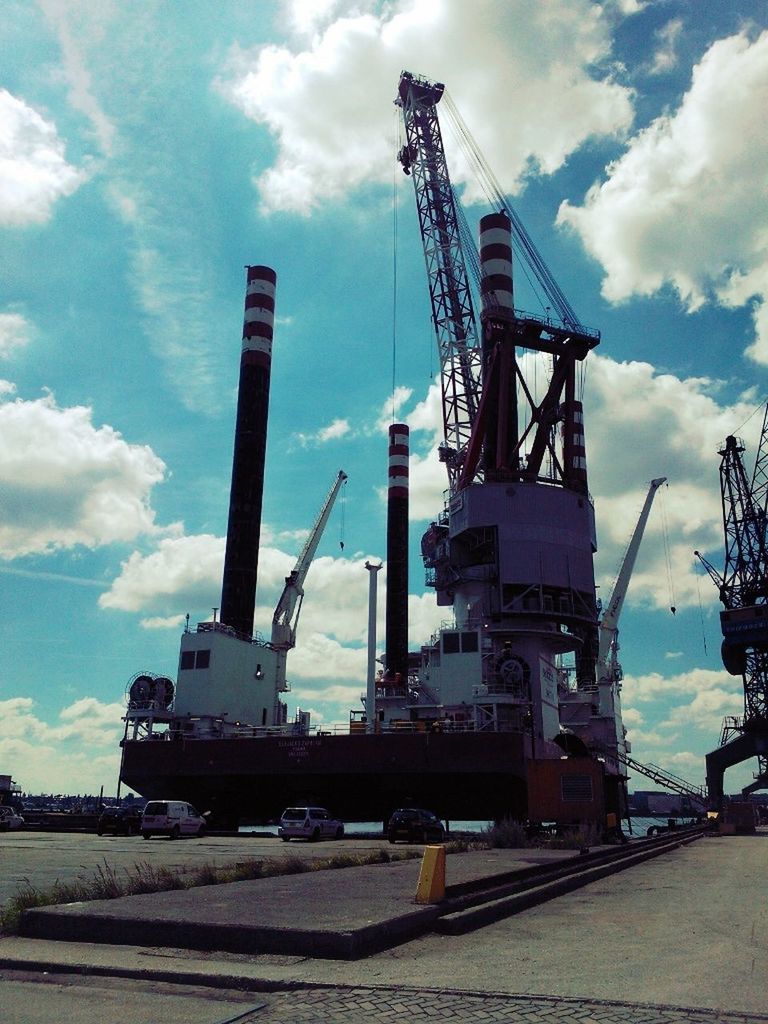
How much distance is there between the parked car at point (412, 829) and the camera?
34.7 metres

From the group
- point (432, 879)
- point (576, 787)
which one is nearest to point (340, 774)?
point (576, 787)

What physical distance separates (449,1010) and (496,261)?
71.2 m

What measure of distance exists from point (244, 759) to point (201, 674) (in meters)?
8.36

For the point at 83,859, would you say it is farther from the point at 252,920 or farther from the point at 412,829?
the point at 252,920

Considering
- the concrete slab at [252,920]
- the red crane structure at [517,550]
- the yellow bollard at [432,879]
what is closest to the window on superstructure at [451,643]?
the red crane structure at [517,550]

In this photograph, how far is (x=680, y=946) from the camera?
10281mm

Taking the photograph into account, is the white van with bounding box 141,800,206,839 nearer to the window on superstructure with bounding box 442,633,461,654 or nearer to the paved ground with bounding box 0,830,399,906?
the paved ground with bounding box 0,830,399,906

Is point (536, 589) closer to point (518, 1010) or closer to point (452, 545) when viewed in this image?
point (452, 545)

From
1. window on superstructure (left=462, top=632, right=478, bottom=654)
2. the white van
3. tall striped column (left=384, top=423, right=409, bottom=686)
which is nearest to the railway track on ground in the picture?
the white van

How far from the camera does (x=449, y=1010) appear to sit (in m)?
7.14

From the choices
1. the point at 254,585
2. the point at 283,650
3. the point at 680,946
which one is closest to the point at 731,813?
the point at 283,650

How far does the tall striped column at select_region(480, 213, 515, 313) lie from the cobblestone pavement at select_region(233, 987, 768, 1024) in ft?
217

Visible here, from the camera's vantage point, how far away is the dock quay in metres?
7.25

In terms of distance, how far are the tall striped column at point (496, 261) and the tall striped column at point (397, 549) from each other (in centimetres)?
3857
